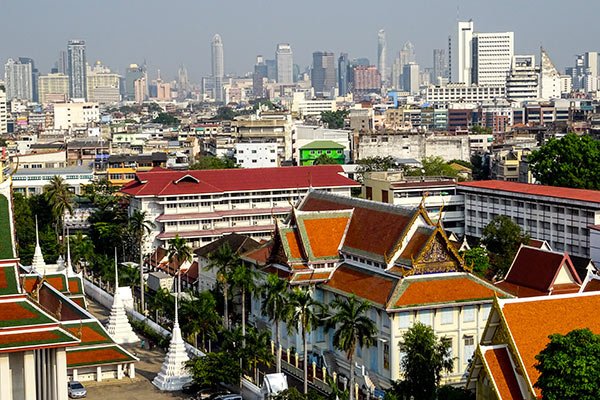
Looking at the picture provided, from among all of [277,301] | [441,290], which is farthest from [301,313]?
[441,290]

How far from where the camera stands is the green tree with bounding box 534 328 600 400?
25109 millimetres

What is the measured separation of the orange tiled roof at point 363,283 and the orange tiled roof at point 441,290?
2.09 feet

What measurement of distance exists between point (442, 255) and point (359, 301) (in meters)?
3.38

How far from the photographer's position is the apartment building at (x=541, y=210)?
56656mm

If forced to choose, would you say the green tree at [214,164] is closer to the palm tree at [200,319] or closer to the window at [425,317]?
the palm tree at [200,319]

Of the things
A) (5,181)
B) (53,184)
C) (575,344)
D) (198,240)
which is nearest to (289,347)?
(5,181)

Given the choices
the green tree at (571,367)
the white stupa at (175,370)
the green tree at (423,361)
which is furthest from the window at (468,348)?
the green tree at (571,367)

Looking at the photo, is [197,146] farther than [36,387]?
Yes

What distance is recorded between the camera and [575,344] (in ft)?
84.5

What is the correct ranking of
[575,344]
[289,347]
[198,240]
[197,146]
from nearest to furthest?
[575,344], [289,347], [198,240], [197,146]

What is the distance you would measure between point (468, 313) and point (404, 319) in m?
2.42

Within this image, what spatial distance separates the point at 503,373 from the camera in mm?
27797

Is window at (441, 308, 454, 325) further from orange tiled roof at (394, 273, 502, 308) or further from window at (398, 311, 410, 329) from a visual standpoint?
window at (398, 311, 410, 329)

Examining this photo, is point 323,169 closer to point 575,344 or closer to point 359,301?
point 359,301
